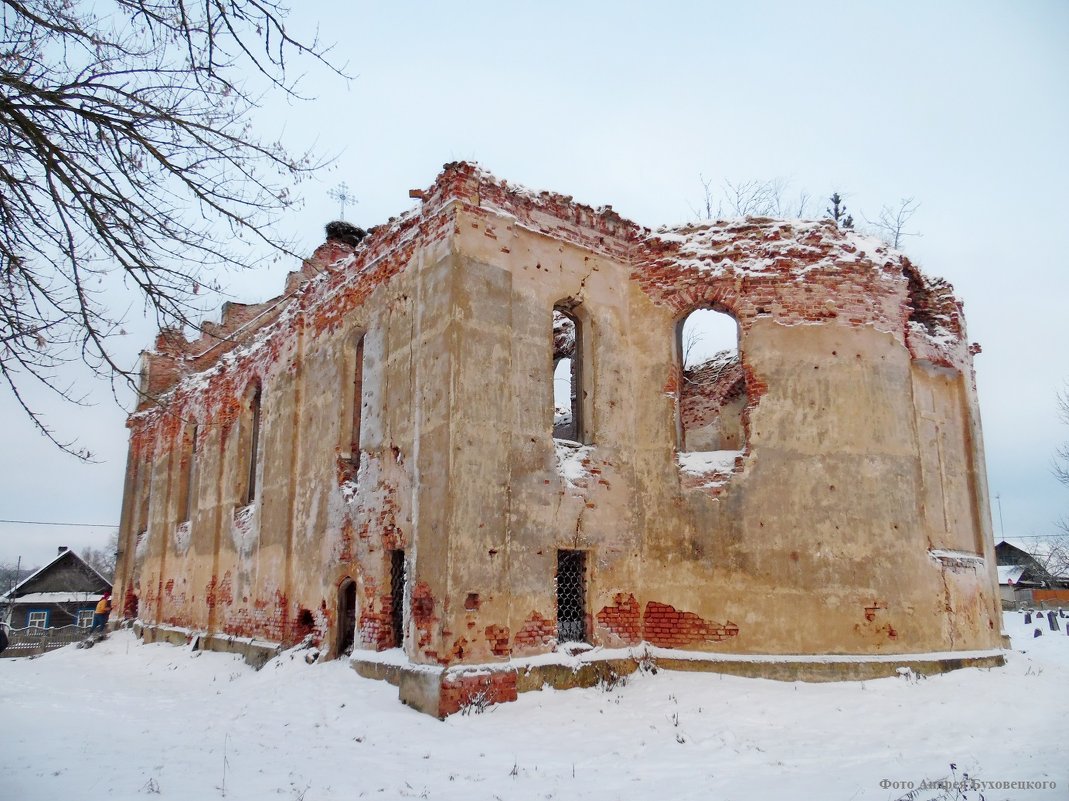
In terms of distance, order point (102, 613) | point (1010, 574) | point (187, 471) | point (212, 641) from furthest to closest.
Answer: point (1010, 574) → point (102, 613) → point (187, 471) → point (212, 641)

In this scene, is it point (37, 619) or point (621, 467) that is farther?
point (37, 619)

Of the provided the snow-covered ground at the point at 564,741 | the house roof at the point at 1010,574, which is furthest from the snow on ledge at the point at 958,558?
the house roof at the point at 1010,574

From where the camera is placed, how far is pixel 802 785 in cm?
635

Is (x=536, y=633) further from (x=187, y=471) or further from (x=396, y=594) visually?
(x=187, y=471)

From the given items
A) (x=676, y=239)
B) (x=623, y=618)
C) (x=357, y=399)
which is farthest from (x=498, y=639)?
(x=676, y=239)

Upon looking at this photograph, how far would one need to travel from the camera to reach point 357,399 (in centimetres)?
1240

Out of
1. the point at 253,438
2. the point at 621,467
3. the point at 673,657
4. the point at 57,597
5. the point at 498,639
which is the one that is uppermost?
the point at 253,438

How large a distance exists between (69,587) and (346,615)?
3412 centimetres

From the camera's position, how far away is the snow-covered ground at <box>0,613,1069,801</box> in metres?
6.38

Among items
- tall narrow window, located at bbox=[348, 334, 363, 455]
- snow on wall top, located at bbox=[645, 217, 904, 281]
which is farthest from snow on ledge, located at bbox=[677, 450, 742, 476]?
tall narrow window, located at bbox=[348, 334, 363, 455]

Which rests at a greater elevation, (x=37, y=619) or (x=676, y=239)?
(x=676, y=239)

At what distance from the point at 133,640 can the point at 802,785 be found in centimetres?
1827

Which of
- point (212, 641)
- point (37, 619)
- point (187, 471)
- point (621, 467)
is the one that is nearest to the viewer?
point (621, 467)

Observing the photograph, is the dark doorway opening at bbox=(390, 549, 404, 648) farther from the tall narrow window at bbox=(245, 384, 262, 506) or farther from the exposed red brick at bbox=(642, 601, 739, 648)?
the tall narrow window at bbox=(245, 384, 262, 506)
